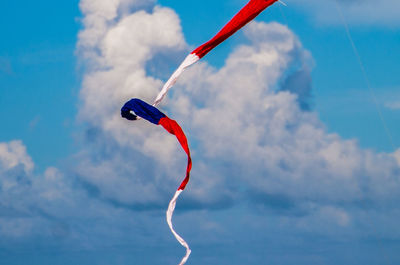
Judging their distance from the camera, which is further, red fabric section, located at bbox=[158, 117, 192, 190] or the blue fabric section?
the blue fabric section

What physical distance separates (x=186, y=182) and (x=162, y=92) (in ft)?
29.7

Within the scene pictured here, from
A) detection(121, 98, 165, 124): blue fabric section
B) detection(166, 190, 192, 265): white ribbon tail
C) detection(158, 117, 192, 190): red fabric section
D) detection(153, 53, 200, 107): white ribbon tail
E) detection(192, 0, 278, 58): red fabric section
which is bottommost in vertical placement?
detection(166, 190, 192, 265): white ribbon tail

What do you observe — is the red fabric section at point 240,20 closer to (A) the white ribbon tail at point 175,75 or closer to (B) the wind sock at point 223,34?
(B) the wind sock at point 223,34

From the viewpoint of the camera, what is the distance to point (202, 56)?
51.4 metres

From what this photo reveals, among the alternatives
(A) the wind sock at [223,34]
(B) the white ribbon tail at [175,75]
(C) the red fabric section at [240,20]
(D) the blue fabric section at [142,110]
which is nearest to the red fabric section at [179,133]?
(D) the blue fabric section at [142,110]

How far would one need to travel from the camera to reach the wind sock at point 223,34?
158ft

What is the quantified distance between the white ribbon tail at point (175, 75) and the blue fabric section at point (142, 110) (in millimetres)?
2084

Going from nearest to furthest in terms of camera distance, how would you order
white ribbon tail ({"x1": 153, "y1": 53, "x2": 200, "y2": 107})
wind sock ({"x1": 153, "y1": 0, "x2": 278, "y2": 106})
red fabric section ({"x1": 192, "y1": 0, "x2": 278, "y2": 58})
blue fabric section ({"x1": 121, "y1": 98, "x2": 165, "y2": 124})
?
red fabric section ({"x1": 192, "y1": 0, "x2": 278, "y2": 58}) → wind sock ({"x1": 153, "y1": 0, "x2": 278, "y2": 106}) → blue fabric section ({"x1": 121, "y1": 98, "x2": 165, "y2": 124}) → white ribbon tail ({"x1": 153, "y1": 53, "x2": 200, "y2": 107})

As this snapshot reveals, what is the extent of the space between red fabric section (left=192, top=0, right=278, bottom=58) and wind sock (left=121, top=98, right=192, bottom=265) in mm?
5557

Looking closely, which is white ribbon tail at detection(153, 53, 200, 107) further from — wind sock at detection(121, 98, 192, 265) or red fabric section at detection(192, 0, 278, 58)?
wind sock at detection(121, 98, 192, 265)

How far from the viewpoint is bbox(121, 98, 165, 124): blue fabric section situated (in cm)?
5059

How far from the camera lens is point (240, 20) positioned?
48750 mm

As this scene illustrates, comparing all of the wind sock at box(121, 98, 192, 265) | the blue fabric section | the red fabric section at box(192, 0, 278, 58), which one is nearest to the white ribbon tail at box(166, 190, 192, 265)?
the wind sock at box(121, 98, 192, 265)

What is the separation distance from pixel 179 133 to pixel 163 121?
1.82 meters
